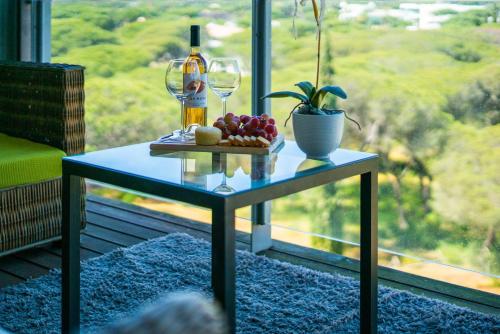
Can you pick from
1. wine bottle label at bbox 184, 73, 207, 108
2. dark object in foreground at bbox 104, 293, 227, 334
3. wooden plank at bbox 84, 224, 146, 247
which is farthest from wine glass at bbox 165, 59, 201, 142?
dark object in foreground at bbox 104, 293, 227, 334

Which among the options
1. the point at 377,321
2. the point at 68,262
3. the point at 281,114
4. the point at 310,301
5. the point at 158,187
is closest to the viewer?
the point at 158,187

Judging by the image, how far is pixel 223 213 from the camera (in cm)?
153

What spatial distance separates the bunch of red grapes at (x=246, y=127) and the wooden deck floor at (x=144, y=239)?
0.87 m

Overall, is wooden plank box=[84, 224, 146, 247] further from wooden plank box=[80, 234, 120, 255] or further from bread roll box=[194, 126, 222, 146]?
bread roll box=[194, 126, 222, 146]

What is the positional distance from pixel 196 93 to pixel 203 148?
7.3 inches

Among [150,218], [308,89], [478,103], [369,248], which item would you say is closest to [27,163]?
[150,218]

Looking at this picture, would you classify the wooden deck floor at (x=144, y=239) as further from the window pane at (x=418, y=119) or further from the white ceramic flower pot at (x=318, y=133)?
the white ceramic flower pot at (x=318, y=133)

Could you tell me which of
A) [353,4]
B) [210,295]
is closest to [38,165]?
[210,295]

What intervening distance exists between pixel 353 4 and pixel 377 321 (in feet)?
3.82

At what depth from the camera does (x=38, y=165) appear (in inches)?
108

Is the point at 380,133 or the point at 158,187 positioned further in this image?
the point at 380,133

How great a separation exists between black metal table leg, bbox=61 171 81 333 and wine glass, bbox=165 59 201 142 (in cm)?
30

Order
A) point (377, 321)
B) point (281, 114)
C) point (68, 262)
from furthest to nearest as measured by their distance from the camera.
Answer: point (281, 114) < point (377, 321) < point (68, 262)

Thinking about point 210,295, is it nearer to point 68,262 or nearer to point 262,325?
point 262,325
